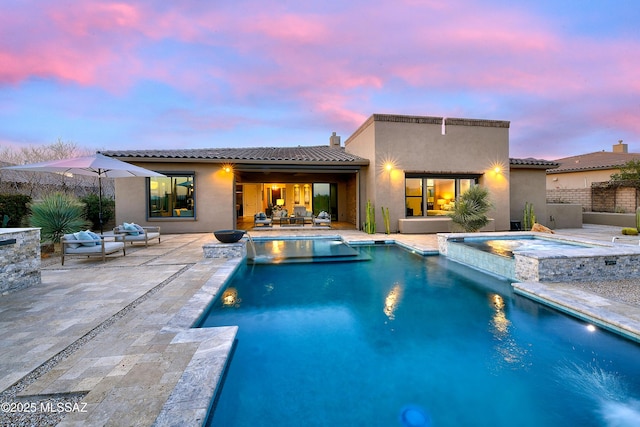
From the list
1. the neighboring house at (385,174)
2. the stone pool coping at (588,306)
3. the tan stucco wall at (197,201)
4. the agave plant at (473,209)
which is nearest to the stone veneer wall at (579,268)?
the stone pool coping at (588,306)

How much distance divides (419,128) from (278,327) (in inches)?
442

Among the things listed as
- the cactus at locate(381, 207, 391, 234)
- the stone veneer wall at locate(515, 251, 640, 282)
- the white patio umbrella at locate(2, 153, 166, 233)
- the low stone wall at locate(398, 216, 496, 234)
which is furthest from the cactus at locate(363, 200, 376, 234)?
the white patio umbrella at locate(2, 153, 166, 233)

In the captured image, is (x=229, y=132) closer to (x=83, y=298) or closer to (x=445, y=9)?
(x=445, y=9)

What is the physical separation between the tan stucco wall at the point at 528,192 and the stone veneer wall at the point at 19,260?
56.2 ft

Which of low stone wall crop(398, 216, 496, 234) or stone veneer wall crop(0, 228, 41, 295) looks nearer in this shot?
stone veneer wall crop(0, 228, 41, 295)

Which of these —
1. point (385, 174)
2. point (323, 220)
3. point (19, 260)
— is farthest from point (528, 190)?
point (19, 260)

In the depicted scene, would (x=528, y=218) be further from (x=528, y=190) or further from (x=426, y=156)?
(x=426, y=156)

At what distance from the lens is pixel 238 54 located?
1138 cm

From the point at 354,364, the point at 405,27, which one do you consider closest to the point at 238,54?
the point at 405,27

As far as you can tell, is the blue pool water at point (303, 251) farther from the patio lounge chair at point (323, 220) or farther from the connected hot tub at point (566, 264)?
the connected hot tub at point (566, 264)

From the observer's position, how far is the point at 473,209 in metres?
10.9

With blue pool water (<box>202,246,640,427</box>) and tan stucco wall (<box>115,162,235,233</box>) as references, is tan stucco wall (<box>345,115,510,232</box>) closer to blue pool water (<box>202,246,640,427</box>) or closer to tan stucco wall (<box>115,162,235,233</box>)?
tan stucco wall (<box>115,162,235,233</box>)

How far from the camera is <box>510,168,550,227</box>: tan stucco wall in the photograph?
14.1 metres

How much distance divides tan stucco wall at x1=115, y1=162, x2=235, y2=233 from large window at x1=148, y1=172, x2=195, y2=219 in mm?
233
